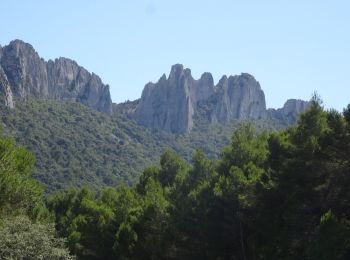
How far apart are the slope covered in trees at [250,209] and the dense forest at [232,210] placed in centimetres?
7

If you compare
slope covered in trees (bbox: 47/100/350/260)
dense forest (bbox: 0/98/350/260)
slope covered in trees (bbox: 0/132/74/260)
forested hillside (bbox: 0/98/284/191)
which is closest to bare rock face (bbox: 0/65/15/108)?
forested hillside (bbox: 0/98/284/191)

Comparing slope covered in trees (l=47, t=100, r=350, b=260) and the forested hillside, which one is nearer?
slope covered in trees (l=47, t=100, r=350, b=260)

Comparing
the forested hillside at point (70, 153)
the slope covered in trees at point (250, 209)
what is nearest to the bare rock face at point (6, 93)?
the forested hillside at point (70, 153)

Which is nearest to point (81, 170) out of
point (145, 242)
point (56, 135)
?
point (56, 135)

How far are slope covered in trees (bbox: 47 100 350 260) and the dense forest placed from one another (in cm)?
7

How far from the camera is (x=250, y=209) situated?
35.8 m

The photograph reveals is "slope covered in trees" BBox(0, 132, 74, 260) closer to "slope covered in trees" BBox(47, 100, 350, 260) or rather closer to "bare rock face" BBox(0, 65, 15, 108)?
"slope covered in trees" BBox(47, 100, 350, 260)

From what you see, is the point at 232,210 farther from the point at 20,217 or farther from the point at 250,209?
the point at 20,217

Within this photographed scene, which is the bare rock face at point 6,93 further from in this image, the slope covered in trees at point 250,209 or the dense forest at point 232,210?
the dense forest at point 232,210

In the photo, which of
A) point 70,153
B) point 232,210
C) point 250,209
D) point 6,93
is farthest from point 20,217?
point 6,93

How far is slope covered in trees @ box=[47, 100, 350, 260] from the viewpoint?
95.2 ft

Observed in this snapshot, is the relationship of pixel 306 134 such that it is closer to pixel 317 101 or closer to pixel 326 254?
pixel 317 101

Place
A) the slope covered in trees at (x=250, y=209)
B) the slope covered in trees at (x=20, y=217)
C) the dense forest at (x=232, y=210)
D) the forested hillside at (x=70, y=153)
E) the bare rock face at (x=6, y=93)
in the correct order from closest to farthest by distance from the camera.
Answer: the slope covered in trees at (x=20, y=217) < the dense forest at (x=232, y=210) < the slope covered in trees at (x=250, y=209) < the forested hillside at (x=70, y=153) < the bare rock face at (x=6, y=93)

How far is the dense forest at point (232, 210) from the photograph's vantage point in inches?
1118
